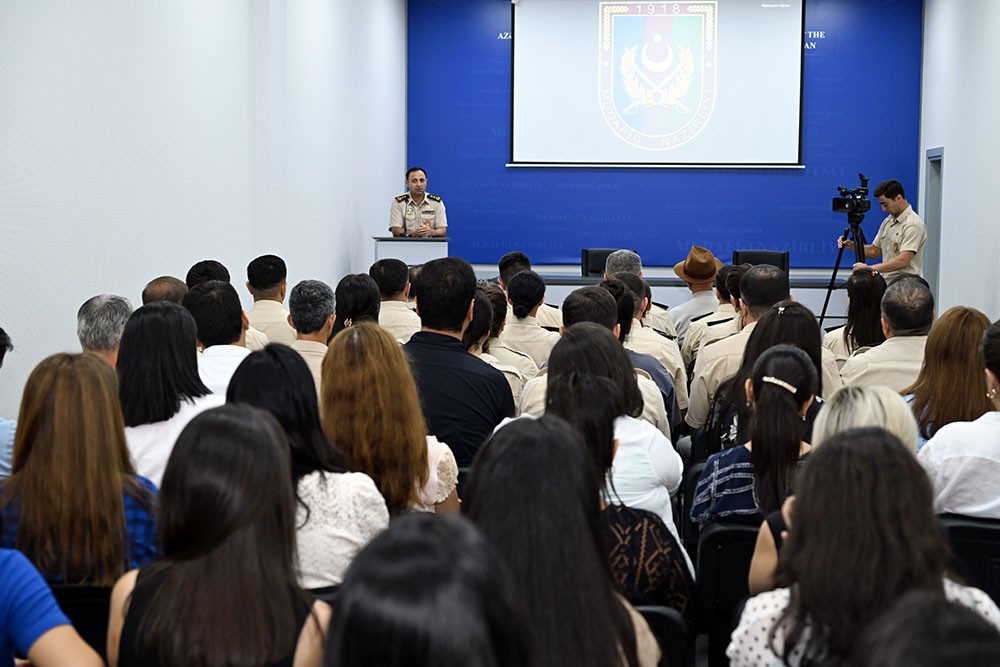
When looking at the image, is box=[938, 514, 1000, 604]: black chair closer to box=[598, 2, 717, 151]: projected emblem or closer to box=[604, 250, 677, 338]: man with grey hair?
box=[604, 250, 677, 338]: man with grey hair

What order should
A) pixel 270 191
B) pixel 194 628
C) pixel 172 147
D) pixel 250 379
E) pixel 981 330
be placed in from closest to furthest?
pixel 194 628 → pixel 250 379 → pixel 981 330 → pixel 172 147 → pixel 270 191

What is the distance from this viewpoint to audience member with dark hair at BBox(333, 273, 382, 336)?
448 cm

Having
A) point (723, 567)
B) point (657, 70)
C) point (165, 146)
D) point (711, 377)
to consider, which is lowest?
point (723, 567)

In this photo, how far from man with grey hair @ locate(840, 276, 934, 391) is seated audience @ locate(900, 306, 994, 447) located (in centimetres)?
86

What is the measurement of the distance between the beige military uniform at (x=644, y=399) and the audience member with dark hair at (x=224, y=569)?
5.76 feet

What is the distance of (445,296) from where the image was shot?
12.4 feet

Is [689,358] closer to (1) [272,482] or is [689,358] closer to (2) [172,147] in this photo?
(2) [172,147]

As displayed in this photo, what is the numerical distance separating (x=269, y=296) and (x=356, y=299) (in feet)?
3.30

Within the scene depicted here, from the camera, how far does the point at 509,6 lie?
11.9 metres

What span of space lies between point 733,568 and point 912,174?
1013cm

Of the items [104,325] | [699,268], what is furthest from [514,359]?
[699,268]

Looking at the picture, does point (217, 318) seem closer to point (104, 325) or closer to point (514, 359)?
point (104, 325)

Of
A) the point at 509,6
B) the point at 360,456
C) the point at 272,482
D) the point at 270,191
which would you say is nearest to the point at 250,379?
the point at 360,456

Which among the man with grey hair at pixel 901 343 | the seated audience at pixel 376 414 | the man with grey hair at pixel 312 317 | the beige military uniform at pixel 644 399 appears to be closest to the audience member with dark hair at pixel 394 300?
the man with grey hair at pixel 312 317
